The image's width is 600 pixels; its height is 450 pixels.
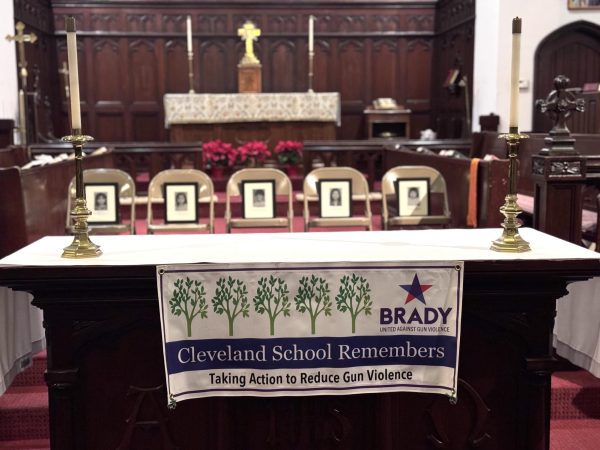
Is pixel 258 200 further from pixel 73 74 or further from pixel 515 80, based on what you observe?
pixel 515 80

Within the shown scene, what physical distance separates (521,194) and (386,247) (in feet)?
14.3

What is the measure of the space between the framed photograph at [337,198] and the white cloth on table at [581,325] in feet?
7.73

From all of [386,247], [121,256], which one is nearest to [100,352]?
[121,256]

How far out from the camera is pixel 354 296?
2.55m

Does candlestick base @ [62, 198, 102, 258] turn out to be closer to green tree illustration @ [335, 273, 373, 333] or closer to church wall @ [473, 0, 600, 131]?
green tree illustration @ [335, 273, 373, 333]

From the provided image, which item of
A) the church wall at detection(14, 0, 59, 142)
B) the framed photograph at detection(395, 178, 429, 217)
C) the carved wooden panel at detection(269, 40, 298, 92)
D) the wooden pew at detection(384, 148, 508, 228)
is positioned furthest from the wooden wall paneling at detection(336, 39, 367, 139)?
the framed photograph at detection(395, 178, 429, 217)

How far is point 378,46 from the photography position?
13.6 m

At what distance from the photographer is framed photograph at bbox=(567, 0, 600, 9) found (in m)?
10.7

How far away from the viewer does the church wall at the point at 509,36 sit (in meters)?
10.7

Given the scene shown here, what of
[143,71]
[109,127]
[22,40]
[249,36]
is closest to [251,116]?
[249,36]

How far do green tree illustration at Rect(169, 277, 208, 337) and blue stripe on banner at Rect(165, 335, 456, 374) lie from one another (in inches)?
4.0

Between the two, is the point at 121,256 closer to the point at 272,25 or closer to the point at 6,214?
the point at 6,214

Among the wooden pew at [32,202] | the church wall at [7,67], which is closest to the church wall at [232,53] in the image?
the church wall at [7,67]

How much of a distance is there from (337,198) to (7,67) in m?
7.54
